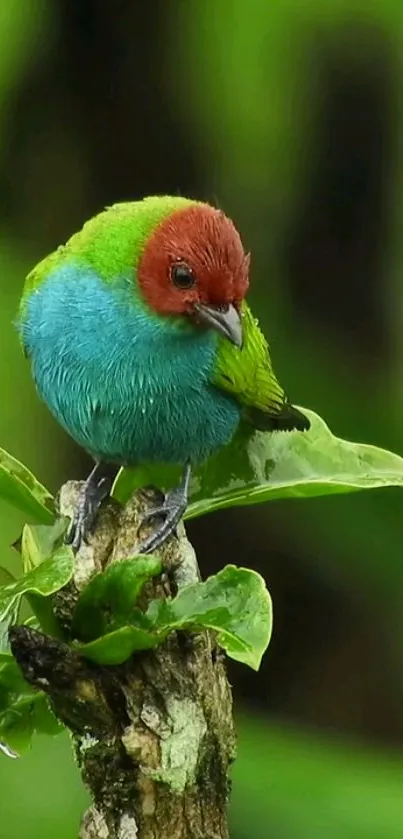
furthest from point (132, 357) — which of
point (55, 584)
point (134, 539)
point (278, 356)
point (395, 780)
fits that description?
point (395, 780)

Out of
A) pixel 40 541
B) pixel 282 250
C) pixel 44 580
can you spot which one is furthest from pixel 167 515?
pixel 282 250

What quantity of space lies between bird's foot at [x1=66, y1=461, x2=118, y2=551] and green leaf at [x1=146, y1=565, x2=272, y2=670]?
0.55ft

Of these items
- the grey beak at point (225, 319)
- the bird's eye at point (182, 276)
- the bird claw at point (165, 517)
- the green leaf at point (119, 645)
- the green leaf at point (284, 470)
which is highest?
the bird's eye at point (182, 276)

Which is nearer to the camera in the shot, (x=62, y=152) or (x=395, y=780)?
(x=395, y=780)

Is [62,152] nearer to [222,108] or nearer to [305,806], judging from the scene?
[222,108]

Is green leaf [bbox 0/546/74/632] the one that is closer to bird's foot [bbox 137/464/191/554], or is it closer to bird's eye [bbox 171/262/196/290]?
bird's foot [bbox 137/464/191/554]

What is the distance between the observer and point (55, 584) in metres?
1.29

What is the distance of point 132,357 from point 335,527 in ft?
3.01

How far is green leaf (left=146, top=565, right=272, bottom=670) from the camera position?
4.06 feet

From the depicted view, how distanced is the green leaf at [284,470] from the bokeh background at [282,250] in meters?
0.61

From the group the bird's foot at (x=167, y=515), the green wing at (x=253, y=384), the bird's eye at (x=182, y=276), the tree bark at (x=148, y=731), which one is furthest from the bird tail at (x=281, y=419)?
the tree bark at (x=148, y=731)

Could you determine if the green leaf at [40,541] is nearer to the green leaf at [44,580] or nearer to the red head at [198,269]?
the green leaf at [44,580]

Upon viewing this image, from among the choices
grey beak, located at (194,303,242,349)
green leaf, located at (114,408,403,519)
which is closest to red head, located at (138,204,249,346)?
grey beak, located at (194,303,242,349)

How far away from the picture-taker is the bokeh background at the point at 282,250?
2307 mm
